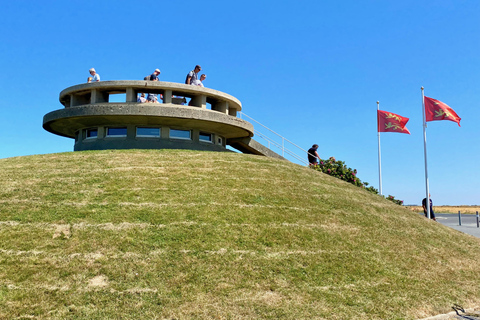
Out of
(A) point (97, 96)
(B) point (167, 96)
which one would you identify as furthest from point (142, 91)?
(A) point (97, 96)

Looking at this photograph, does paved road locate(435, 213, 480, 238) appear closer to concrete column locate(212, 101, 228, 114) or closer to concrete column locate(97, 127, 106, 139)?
concrete column locate(212, 101, 228, 114)

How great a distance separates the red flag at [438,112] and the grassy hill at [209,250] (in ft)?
28.6

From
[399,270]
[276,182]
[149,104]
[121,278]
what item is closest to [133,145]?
[149,104]

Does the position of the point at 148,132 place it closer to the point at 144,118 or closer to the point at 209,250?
the point at 144,118

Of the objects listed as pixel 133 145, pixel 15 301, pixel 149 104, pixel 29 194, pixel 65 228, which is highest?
pixel 149 104

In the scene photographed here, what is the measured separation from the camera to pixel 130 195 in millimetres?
10789

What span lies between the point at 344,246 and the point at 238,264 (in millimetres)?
3229

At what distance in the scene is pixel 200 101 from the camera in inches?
757

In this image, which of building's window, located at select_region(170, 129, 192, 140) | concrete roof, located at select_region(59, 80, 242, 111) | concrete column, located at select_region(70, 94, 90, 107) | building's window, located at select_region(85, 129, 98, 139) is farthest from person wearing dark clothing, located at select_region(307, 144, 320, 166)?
concrete column, located at select_region(70, 94, 90, 107)

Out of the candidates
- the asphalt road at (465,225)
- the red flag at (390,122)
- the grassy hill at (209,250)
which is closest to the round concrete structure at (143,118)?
the grassy hill at (209,250)

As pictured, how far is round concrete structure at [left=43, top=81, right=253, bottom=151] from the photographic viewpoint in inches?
684

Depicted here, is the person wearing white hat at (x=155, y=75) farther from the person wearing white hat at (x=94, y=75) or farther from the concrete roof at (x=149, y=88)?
the person wearing white hat at (x=94, y=75)

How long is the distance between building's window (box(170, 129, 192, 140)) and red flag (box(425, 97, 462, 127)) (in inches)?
538

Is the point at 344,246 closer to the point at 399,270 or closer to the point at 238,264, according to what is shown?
the point at 399,270
